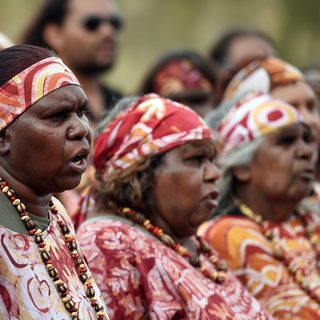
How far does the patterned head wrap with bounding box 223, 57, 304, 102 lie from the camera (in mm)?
7137

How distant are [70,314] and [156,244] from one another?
114 cm

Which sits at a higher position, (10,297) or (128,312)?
(10,297)

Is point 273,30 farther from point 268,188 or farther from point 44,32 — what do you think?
point 268,188

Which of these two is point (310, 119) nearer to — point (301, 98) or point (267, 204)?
point (301, 98)

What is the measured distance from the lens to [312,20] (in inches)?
655

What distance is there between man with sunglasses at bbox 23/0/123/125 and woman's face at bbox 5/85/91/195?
165 inches

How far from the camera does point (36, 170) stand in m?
4.11

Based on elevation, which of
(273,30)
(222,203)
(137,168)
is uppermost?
(137,168)

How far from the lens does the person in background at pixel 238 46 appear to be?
1020 centimetres

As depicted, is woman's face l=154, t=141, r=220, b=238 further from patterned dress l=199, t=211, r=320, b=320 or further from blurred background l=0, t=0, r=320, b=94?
blurred background l=0, t=0, r=320, b=94

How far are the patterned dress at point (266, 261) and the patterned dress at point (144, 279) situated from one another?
0.71m

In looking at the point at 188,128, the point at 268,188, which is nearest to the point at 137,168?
the point at 188,128

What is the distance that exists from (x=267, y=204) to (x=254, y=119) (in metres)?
0.45

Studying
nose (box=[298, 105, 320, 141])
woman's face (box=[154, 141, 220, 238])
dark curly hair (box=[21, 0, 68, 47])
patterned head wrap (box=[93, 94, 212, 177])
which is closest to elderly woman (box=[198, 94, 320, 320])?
nose (box=[298, 105, 320, 141])
